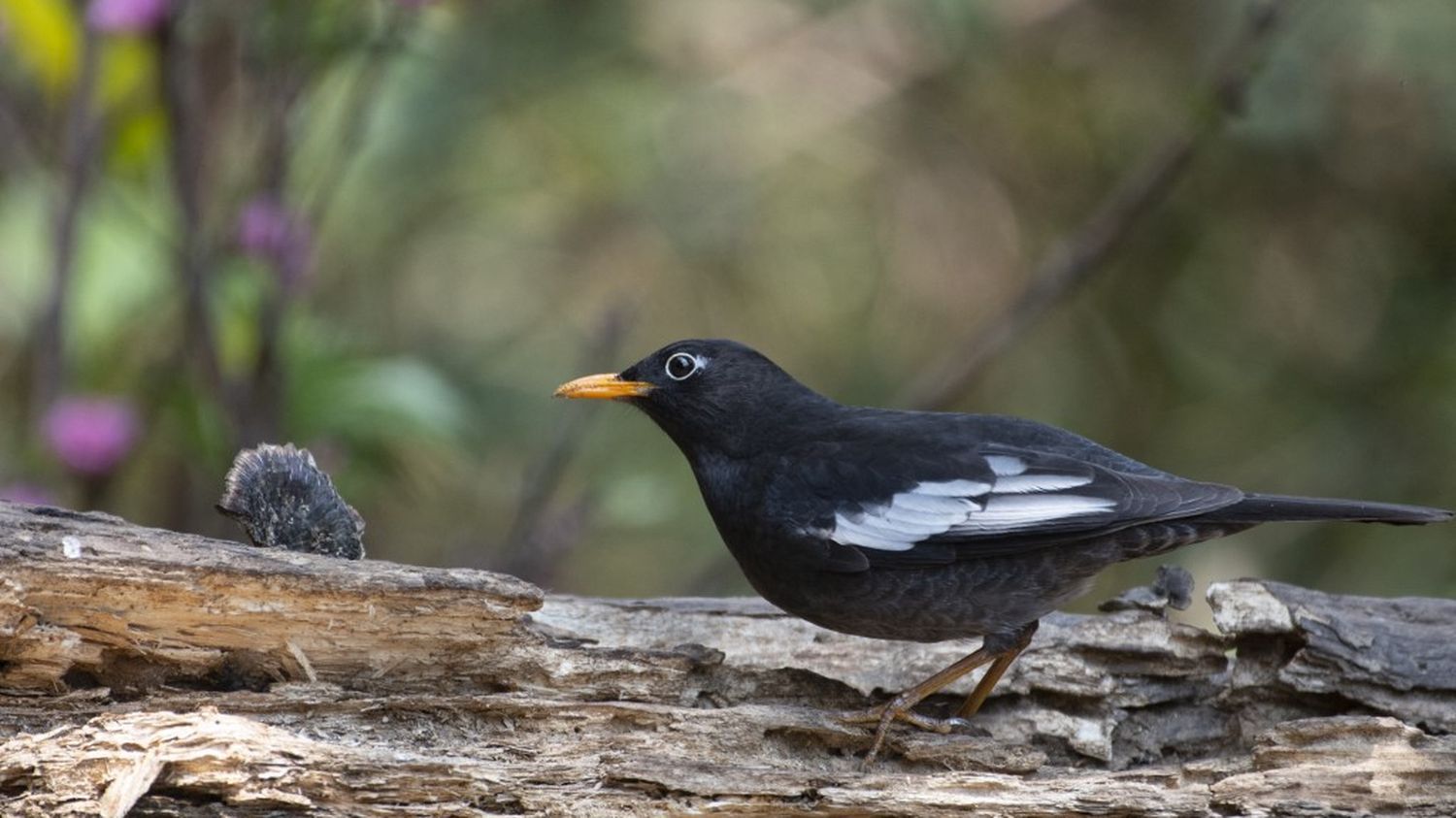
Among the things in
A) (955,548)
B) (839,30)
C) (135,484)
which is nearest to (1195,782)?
(955,548)

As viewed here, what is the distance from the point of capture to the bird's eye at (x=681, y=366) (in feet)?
15.8

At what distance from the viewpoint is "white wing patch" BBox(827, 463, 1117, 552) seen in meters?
4.22

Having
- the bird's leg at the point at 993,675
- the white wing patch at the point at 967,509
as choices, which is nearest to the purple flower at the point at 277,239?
the white wing patch at the point at 967,509

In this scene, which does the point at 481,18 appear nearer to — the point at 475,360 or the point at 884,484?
the point at 475,360

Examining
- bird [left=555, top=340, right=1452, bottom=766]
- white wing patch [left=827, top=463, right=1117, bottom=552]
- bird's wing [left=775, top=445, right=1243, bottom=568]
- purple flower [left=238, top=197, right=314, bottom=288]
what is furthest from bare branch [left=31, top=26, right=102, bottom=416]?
white wing patch [left=827, top=463, right=1117, bottom=552]

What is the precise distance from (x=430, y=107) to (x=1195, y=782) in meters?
5.39

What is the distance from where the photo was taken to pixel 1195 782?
3975 mm

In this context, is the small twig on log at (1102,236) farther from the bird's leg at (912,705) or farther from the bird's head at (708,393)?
the bird's leg at (912,705)

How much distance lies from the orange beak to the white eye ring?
0.08 metres

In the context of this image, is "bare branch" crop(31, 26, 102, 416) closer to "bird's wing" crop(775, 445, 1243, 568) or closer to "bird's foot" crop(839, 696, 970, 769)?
"bird's wing" crop(775, 445, 1243, 568)

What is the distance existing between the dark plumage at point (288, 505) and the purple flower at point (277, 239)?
1.47 m

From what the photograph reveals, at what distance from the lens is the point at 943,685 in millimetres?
4363

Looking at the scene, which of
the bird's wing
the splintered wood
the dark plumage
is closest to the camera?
the splintered wood

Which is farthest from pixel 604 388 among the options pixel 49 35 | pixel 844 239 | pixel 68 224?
pixel 844 239
